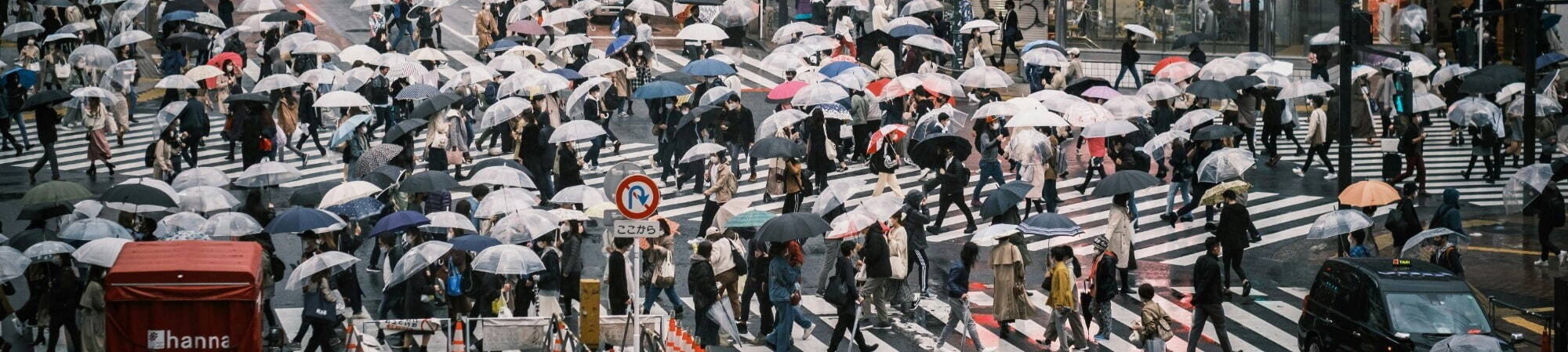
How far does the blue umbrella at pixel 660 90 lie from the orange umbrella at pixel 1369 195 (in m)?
10.8

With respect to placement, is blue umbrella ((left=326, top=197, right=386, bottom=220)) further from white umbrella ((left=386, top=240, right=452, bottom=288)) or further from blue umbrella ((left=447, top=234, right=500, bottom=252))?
white umbrella ((left=386, top=240, right=452, bottom=288))

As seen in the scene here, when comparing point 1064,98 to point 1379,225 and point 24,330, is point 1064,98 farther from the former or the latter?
point 24,330

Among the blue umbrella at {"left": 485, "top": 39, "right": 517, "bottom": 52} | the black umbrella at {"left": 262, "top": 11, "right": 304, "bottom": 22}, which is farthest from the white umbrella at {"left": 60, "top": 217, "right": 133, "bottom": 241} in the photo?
the black umbrella at {"left": 262, "top": 11, "right": 304, "bottom": 22}

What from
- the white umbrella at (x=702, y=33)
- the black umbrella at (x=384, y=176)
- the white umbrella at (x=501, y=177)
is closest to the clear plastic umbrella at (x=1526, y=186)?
the white umbrella at (x=501, y=177)

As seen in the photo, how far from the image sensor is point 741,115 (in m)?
29.0

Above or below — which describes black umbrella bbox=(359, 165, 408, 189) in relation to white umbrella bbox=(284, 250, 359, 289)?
above

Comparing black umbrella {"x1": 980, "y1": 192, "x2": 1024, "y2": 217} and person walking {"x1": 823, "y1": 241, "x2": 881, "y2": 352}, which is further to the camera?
black umbrella {"x1": 980, "y1": 192, "x2": 1024, "y2": 217}

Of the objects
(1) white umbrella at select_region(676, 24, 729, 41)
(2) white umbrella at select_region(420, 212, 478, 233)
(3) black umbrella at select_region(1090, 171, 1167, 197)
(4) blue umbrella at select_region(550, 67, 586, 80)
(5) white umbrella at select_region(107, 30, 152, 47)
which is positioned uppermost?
(5) white umbrella at select_region(107, 30, 152, 47)

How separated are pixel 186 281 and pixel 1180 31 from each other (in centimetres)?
2792

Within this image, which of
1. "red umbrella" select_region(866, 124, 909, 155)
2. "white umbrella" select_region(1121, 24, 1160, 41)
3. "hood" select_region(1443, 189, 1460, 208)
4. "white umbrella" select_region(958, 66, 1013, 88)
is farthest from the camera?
"white umbrella" select_region(1121, 24, 1160, 41)

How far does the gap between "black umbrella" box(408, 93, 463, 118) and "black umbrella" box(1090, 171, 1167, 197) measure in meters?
10.1

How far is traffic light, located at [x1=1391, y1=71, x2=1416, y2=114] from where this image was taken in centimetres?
2948

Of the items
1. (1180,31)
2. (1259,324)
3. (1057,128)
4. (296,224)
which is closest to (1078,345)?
(1259,324)

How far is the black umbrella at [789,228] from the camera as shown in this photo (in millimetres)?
19750
